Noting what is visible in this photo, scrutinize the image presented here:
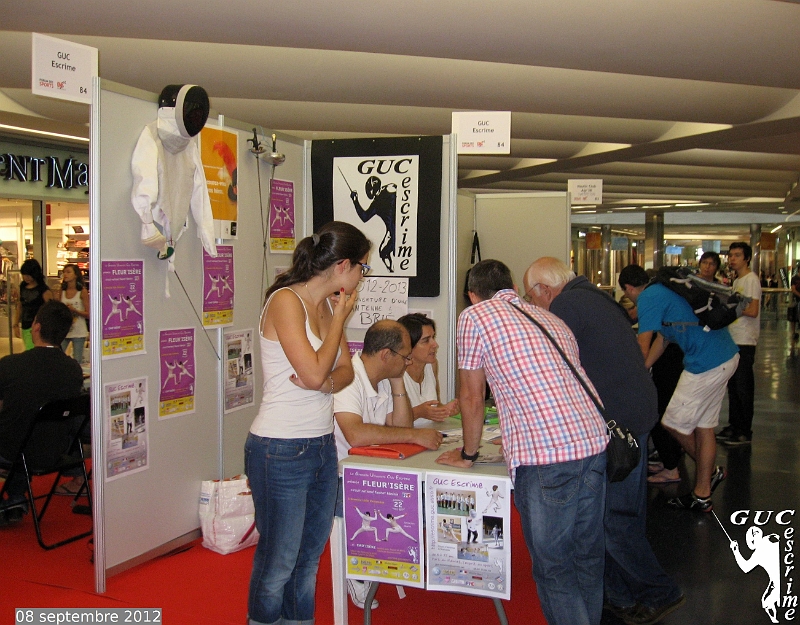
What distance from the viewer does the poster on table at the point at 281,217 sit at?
13.9 ft

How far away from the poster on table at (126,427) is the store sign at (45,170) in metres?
6.10

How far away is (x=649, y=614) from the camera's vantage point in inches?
116

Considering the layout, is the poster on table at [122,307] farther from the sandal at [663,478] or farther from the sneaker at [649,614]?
the sandal at [663,478]

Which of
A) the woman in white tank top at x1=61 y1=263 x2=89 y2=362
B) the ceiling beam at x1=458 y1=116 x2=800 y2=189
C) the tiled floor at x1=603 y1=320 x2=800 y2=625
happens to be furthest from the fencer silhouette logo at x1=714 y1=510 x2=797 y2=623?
the woman in white tank top at x1=61 y1=263 x2=89 y2=362

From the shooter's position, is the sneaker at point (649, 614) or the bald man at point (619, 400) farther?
the sneaker at point (649, 614)

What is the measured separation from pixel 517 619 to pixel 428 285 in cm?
189

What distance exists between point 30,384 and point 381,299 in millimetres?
1986

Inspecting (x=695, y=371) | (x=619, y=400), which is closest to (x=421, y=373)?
(x=619, y=400)

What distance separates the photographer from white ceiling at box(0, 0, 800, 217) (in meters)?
4.65

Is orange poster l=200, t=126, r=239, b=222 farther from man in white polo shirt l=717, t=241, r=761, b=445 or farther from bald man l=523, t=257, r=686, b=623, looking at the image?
man in white polo shirt l=717, t=241, r=761, b=445

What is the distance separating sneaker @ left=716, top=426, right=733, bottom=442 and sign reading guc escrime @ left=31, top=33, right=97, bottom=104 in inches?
216

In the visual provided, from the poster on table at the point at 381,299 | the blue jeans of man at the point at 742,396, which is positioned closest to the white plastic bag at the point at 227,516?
the poster on table at the point at 381,299

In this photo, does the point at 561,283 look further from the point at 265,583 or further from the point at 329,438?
the point at 265,583

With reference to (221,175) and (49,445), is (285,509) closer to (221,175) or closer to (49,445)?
(221,175)
